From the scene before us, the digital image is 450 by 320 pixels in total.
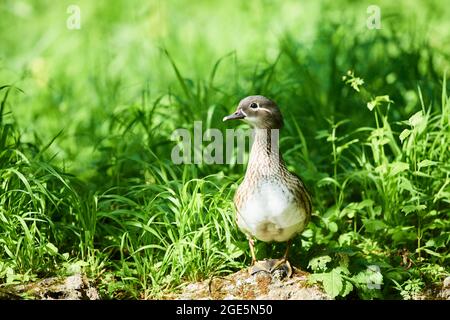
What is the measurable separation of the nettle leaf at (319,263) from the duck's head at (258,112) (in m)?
0.76

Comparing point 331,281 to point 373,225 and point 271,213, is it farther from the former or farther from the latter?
point 373,225

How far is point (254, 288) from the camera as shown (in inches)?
174

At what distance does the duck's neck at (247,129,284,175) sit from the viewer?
4480mm

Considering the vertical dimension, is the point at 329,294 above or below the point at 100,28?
below

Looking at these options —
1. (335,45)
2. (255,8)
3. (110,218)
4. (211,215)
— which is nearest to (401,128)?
(335,45)

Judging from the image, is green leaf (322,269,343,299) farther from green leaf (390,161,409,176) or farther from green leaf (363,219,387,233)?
green leaf (390,161,409,176)

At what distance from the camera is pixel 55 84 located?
24.1 feet

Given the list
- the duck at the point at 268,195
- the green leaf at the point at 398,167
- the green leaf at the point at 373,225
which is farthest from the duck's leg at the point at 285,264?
the green leaf at the point at 398,167

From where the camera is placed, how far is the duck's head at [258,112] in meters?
4.48

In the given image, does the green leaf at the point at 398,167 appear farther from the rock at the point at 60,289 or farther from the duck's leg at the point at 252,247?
the rock at the point at 60,289

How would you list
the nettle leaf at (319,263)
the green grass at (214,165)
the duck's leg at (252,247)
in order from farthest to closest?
1. the green grass at (214,165)
2. the duck's leg at (252,247)
3. the nettle leaf at (319,263)

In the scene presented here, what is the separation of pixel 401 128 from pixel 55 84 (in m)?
3.21
